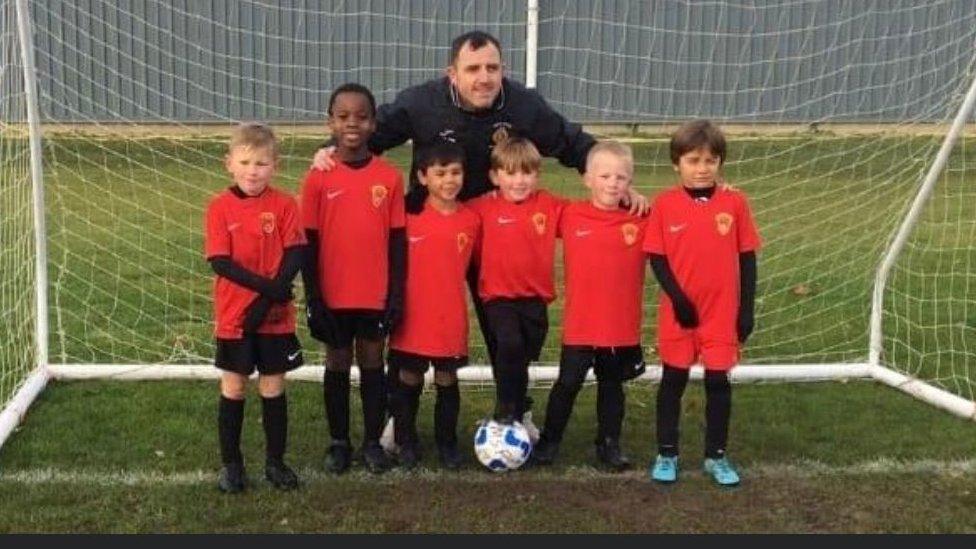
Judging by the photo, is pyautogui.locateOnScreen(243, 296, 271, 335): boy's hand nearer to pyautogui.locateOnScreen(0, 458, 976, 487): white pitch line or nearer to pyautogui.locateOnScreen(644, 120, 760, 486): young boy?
pyautogui.locateOnScreen(0, 458, 976, 487): white pitch line

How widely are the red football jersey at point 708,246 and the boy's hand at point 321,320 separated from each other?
1295 mm

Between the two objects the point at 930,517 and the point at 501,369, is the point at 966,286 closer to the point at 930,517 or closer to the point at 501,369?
the point at 930,517

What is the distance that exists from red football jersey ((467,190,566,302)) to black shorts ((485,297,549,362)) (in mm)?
35

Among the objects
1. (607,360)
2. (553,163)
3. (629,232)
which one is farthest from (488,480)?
(553,163)

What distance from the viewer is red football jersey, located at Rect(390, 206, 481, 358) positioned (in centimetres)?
447

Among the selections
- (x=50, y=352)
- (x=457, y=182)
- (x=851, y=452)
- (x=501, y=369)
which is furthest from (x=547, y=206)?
(x=50, y=352)

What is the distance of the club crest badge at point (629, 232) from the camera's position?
4453 mm

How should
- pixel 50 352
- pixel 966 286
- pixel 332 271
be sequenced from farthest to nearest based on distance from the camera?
pixel 966 286, pixel 50 352, pixel 332 271

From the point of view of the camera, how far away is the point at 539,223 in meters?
4.52

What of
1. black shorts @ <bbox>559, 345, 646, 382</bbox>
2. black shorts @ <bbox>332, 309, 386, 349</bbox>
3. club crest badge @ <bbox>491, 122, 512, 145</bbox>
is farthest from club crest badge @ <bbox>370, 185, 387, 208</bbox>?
black shorts @ <bbox>559, 345, 646, 382</bbox>

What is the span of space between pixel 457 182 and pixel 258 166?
2.61 ft

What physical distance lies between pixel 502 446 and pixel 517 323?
0.51 meters

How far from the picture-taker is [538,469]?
4.68 m

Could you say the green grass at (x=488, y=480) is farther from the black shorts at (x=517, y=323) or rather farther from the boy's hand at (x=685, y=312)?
the boy's hand at (x=685, y=312)
